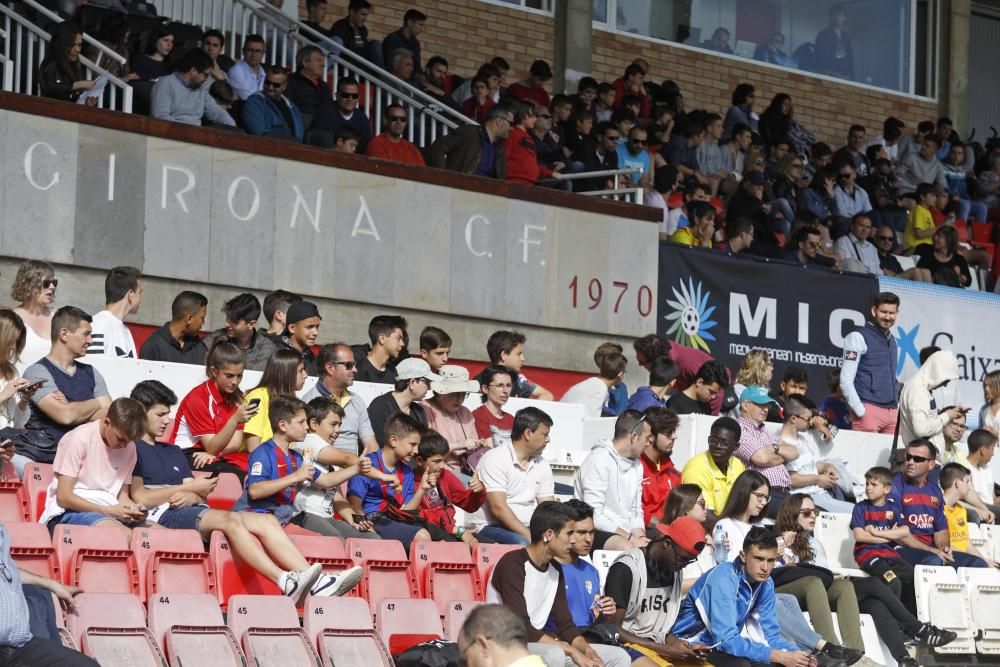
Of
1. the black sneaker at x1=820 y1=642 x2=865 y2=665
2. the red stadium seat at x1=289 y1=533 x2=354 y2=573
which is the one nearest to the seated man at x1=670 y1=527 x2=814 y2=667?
the black sneaker at x1=820 y1=642 x2=865 y2=665

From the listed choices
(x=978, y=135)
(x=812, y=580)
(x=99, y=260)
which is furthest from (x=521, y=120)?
(x=978, y=135)

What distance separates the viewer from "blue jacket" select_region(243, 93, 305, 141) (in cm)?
1370

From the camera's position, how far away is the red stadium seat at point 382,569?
838cm

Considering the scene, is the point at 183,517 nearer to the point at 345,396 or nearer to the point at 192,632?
the point at 192,632

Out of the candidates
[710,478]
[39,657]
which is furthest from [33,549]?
[710,478]

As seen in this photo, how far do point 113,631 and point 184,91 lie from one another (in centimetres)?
677

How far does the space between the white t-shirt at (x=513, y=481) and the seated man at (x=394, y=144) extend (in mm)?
4718

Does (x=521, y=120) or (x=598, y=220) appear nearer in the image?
(x=598, y=220)

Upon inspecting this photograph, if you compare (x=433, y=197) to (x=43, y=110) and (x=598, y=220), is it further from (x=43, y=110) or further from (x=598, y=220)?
(x=43, y=110)

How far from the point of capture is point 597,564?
905 cm

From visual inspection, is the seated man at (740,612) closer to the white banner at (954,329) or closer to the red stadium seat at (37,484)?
the red stadium seat at (37,484)

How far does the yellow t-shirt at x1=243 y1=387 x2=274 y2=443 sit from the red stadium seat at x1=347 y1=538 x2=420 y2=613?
1.04 metres

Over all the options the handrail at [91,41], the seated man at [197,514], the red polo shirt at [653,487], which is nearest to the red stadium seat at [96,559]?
the seated man at [197,514]

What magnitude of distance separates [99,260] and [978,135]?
1509cm
